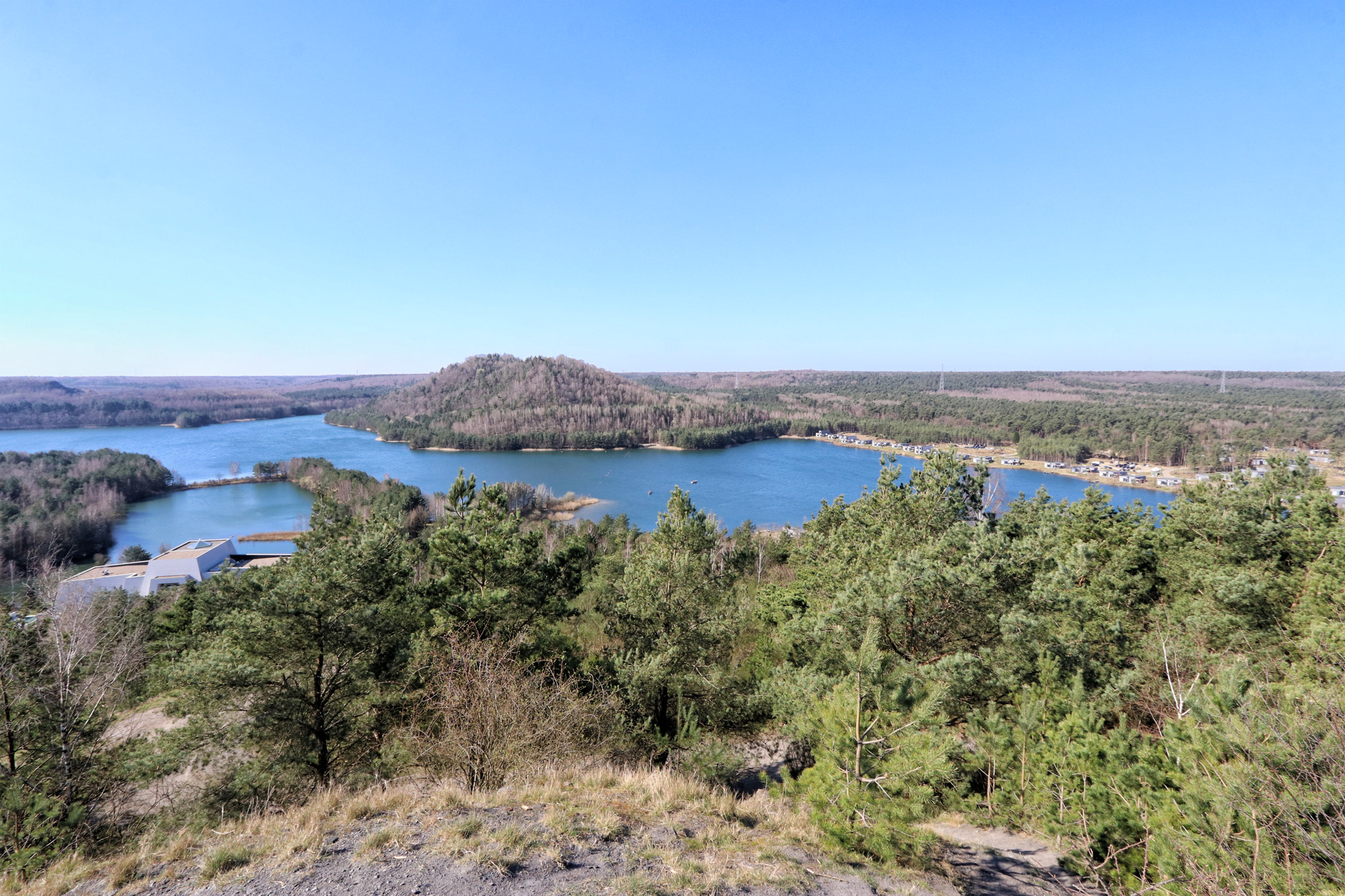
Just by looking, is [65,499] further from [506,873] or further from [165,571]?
[506,873]

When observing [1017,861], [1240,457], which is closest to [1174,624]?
[1017,861]

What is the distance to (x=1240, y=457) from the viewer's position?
1829 inches

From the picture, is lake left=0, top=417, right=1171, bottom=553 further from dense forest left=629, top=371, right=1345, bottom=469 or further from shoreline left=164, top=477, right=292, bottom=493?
dense forest left=629, top=371, right=1345, bottom=469

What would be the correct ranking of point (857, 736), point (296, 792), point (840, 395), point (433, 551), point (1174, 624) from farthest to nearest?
point (840, 395), point (433, 551), point (1174, 624), point (296, 792), point (857, 736)

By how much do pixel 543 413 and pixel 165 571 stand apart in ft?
223

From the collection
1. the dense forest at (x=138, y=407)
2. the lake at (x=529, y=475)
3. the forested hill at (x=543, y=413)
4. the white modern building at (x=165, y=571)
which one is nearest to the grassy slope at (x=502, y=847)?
the lake at (x=529, y=475)

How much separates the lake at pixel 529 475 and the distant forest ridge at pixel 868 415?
5.83m

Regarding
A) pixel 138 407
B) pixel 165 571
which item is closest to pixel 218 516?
pixel 165 571

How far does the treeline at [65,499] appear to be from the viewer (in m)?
30.8

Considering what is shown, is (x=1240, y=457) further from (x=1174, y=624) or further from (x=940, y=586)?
(x=940, y=586)

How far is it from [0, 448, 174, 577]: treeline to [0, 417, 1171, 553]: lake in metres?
1.76

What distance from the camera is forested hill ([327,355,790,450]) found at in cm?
8038

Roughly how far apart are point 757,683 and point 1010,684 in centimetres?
→ 381

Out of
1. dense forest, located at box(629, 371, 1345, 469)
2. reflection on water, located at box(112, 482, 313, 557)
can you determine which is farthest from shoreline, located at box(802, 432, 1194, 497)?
reflection on water, located at box(112, 482, 313, 557)
